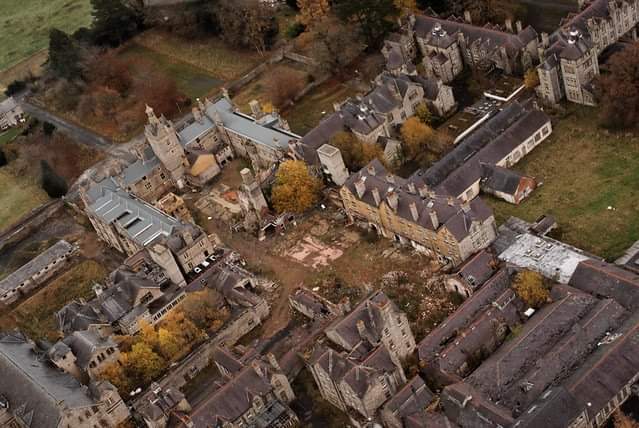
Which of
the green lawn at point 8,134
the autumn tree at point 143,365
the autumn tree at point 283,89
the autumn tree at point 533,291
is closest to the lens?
the autumn tree at point 533,291

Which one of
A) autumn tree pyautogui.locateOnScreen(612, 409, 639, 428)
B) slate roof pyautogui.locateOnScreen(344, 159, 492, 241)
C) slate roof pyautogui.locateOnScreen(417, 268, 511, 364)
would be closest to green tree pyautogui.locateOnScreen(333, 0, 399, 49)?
slate roof pyautogui.locateOnScreen(344, 159, 492, 241)

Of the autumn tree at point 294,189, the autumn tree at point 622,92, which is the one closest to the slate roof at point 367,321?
the autumn tree at point 294,189

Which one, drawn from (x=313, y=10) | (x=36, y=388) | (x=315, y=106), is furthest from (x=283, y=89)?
(x=36, y=388)

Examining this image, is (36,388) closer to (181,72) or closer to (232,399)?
(232,399)

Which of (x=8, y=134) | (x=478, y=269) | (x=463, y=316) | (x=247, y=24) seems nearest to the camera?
(x=463, y=316)

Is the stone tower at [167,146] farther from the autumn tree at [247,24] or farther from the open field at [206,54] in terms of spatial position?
the autumn tree at [247,24]

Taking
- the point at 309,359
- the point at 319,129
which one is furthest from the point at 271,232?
the point at 309,359

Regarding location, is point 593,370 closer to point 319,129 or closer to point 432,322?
point 432,322
